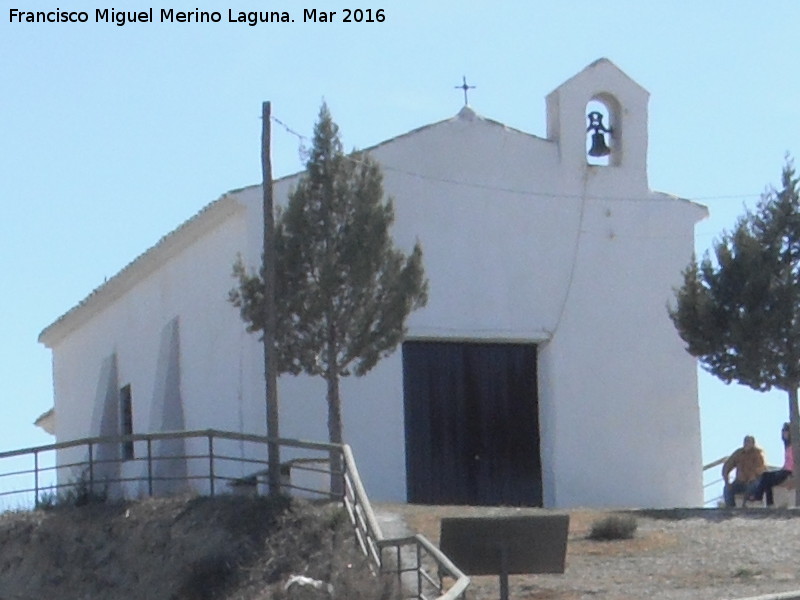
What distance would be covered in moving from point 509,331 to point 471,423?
156cm

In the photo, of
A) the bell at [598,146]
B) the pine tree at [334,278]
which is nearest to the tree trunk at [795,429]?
the bell at [598,146]

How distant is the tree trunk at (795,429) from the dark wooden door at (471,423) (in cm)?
431

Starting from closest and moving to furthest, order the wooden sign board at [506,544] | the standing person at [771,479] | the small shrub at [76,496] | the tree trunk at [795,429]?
A: the wooden sign board at [506,544]
the small shrub at [76,496]
the tree trunk at [795,429]
the standing person at [771,479]

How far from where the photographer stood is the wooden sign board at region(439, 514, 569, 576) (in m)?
17.6

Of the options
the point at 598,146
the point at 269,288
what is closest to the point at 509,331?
the point at 598,146

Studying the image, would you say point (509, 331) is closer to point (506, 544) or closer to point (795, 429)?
point (795, 429)

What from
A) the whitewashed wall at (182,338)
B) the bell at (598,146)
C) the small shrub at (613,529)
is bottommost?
the small shrub at (613,529)

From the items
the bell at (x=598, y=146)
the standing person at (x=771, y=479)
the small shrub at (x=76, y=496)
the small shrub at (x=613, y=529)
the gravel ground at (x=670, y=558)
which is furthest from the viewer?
the bell at (x=598, y=146)

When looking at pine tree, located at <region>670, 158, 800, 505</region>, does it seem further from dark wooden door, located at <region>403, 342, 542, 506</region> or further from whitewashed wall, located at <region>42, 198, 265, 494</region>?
whitewashed wall, located at <region>42, 198, 265, 494</region>

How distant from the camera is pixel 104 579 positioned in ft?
71.3

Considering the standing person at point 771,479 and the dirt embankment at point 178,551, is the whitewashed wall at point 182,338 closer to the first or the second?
the dirt embankment at point 178,551

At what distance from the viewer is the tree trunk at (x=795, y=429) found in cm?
2605

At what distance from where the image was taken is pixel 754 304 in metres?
26.5

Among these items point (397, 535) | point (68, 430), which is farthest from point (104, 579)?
point (68, 430)
